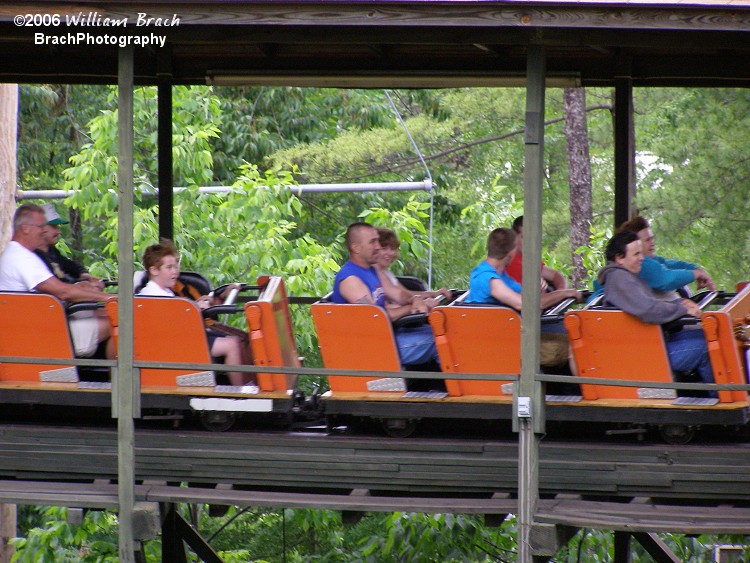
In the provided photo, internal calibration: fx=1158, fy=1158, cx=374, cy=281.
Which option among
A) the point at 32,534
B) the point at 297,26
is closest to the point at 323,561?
the point at 32,534

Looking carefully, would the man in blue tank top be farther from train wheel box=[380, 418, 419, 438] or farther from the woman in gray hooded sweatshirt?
the woman in gray hooded sweatshirt

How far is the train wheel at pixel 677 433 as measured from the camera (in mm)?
5945

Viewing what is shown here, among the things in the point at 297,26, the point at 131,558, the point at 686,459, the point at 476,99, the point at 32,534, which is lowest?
the point at 32,534

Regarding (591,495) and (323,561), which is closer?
(591,495)

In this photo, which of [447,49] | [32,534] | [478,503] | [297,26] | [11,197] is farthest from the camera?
[11,197]

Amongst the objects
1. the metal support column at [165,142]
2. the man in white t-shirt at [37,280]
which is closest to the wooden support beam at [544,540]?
the man in white t-shirt at [37,280]

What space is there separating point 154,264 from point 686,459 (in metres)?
2.97

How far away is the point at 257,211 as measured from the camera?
12945mm

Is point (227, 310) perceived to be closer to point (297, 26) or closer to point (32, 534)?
point (297, 26)

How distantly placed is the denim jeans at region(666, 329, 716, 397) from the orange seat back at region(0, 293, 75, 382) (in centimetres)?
317

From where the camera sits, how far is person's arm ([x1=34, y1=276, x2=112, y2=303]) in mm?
6316

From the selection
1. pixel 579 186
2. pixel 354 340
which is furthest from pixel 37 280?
pixel 579 186

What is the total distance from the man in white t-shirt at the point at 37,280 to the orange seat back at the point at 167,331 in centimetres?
20

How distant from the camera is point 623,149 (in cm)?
780
